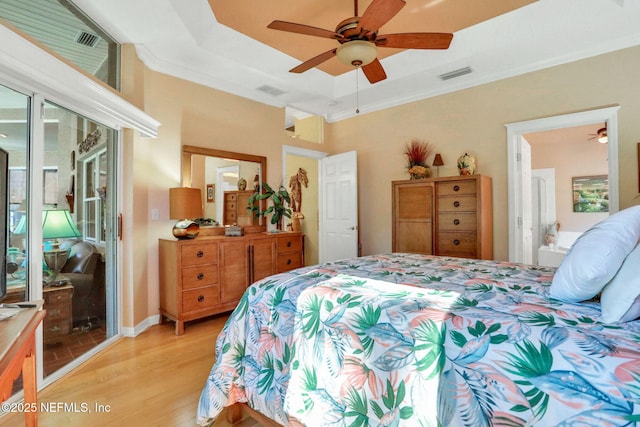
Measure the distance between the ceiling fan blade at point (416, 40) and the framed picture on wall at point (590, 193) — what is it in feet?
15.9

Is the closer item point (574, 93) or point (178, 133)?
point (574, 93)

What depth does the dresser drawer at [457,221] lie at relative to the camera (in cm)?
347

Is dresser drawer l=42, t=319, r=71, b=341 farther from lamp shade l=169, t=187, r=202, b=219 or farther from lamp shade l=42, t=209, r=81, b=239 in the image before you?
lamp shade l=169, t=187, r=202, b=219

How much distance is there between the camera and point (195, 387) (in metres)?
2.10

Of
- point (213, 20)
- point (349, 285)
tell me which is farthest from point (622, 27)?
point (213, 20)

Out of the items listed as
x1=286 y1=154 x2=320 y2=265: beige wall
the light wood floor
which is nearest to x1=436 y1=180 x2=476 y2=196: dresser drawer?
x1=286 y1=154 x2=320 y2=265: beige wall

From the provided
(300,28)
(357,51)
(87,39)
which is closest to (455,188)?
(357,51)

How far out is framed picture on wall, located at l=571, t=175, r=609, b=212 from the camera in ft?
17.4

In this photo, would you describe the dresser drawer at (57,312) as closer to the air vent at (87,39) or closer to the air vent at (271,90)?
the air vent at (87,39)

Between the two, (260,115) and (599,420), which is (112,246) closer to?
(260,115)

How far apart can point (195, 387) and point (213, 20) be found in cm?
312

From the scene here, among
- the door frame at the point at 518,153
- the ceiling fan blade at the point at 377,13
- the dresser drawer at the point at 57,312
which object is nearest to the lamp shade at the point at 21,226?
the dresser drawer at the point at 57,312

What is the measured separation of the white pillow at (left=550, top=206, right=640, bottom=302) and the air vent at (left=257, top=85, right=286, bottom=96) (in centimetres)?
364

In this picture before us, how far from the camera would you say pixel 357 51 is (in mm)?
2207
